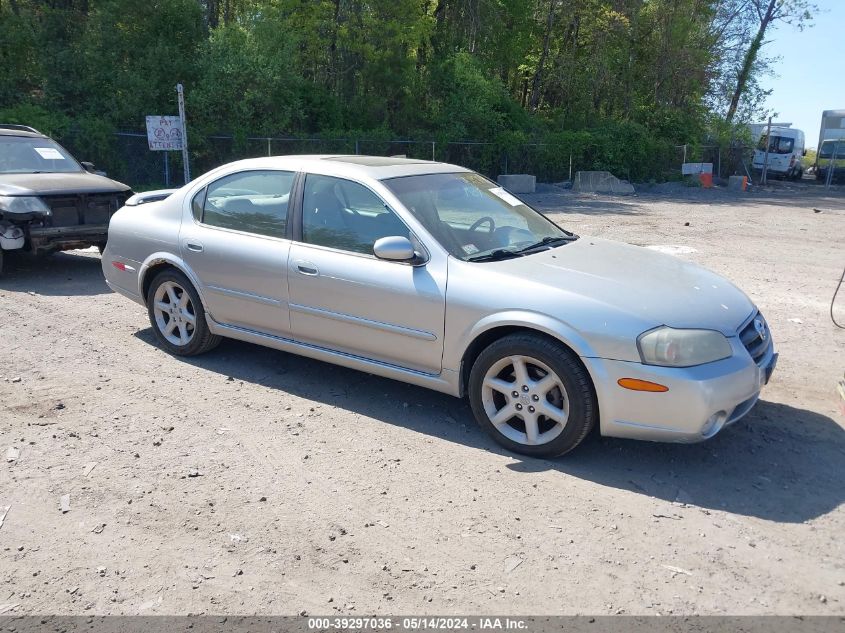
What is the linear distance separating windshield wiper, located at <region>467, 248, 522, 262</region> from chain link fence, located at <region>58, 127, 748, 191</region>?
16.8m

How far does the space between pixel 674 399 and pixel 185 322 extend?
155 inches

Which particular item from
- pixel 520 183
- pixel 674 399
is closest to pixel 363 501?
pixel 674 399

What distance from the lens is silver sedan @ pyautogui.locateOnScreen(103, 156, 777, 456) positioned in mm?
4164

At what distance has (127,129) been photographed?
2177 cm

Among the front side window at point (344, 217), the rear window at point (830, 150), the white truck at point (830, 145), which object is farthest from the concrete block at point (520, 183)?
the front side window at point (344, 217)

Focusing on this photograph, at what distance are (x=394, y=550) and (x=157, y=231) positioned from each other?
3795mm

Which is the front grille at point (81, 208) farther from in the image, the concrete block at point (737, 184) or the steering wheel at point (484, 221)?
the concrete block at point (737, 184)

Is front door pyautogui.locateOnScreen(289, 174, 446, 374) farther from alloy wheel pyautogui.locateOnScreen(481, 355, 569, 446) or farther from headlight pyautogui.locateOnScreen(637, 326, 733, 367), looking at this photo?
headlight pyautogui.locateOnScreen(637, 326, 733, 367)

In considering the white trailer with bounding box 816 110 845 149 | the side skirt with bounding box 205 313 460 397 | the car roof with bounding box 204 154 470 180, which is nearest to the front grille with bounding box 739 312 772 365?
the side skirt with bounding box 205 313 460 397

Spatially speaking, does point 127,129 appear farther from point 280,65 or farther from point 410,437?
point 410,437

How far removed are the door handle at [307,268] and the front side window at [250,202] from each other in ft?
1.11

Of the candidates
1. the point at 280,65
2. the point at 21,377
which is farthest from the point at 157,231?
the point at 280,65

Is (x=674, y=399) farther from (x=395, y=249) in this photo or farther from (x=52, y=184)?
(x=52, y=184)

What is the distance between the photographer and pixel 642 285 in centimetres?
454
